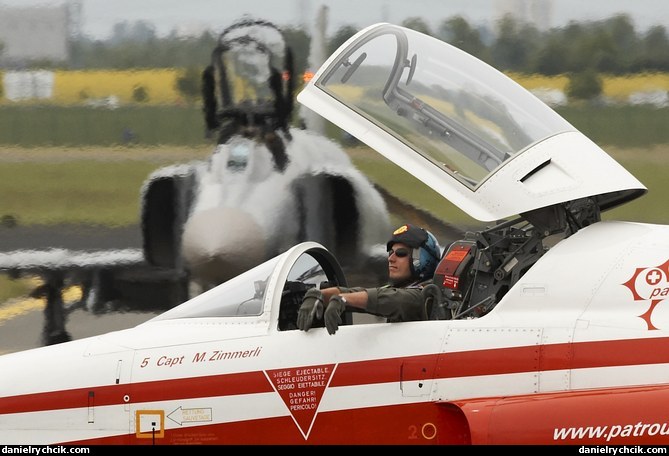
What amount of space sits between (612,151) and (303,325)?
7101 millimetres

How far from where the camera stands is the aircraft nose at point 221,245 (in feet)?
43.5

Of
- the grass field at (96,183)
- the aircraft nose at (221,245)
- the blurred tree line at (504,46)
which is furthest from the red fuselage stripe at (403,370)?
the blurred tree line at (504,46)

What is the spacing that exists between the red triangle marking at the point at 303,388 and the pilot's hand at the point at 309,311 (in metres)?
0.27

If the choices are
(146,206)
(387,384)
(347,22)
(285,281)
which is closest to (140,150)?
(146,206)

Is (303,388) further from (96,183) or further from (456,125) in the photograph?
(96,183)

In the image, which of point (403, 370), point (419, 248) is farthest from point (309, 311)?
point (419, 248)

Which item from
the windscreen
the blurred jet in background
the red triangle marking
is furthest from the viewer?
the blurred jet in background

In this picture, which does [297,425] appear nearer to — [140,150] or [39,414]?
[39,414]

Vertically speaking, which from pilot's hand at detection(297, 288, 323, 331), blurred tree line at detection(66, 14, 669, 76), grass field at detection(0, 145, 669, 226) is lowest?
grass field at detection(0, 145, 669, 226)

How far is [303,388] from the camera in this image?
22.5 ft

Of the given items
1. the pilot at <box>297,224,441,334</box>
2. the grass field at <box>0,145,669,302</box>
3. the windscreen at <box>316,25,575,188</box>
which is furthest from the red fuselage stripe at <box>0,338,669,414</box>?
the grass field at <box>0,145,669,302</box>

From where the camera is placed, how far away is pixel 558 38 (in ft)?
43.0

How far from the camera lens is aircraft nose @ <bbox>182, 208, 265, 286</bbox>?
13266mm

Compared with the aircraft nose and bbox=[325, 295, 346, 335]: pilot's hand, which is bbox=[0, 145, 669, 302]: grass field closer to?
the aircraft nose
